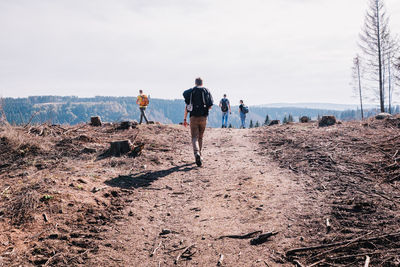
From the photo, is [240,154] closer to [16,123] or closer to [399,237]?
[399,237]

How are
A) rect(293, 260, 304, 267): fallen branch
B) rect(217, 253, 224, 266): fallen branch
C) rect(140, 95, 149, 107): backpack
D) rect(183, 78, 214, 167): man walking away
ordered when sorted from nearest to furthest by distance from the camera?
rect(293, 260, 304, 267): fallen branch → rect(217, 253, 224, 266): fallen branch → rect(183, 78, 214, 167): man walking away → rect(140, 95, 149, 107): backpack

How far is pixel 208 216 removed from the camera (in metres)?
4.70

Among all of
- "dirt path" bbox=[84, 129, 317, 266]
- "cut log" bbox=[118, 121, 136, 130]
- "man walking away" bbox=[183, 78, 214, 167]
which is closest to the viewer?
"dirt path" bbox=[84, 129, 317, 266]

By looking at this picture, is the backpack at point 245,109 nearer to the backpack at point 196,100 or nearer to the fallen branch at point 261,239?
the backpack at point 196,100

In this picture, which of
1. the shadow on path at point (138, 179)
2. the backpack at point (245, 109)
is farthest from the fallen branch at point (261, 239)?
the backpack at point (245, 109)

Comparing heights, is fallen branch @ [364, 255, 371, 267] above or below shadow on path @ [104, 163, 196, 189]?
below

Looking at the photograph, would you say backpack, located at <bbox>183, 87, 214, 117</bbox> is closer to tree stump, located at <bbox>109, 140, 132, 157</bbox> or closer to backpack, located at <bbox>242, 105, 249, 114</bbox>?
tree stump, located at <bbox>109, 140, 132, 157</bbox>

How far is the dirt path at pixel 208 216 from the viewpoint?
353cm

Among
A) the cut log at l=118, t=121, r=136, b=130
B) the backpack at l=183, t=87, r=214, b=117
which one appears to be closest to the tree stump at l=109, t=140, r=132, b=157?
the backpack at l=183, t=87, r=214, b=117

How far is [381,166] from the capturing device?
5707 mm

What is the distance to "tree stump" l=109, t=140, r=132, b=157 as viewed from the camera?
866 cm

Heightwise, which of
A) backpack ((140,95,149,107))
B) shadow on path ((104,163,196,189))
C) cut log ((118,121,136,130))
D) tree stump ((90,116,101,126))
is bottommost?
shadow on path ((104,163,196,189))

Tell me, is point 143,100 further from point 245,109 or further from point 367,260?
point 367,260

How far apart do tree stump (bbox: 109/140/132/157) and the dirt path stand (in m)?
1.81
